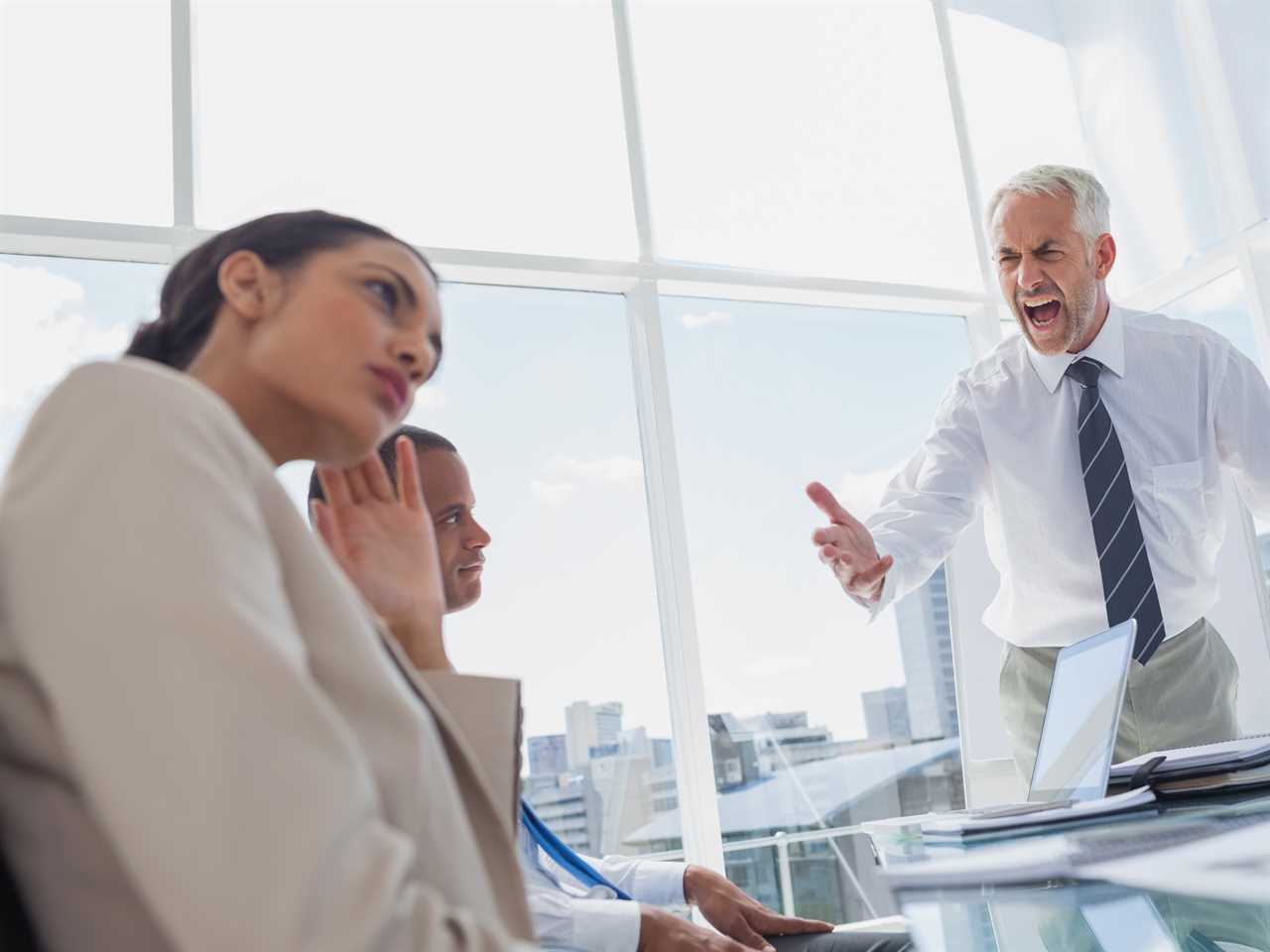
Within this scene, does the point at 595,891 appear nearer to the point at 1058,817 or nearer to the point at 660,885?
the point at 660,885

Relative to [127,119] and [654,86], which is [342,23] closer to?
[127,119]

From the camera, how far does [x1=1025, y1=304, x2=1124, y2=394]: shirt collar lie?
8.38 feet

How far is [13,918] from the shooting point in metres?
0.66

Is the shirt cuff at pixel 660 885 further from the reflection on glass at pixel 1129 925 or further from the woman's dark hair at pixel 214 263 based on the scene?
the woman's dark hair at pixel 214 263

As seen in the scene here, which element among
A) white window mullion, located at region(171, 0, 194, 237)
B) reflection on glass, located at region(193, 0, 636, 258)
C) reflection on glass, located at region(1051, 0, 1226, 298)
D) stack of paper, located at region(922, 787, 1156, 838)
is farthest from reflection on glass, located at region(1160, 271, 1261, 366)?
white window mullion, located at region(171, 0, 194, 237)

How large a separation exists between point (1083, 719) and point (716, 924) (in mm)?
745

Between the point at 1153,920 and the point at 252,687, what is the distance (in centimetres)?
61

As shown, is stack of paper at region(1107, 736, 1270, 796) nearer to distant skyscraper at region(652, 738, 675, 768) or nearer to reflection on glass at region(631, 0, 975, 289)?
distant skyscraper at region(652, 738, 675, 768)

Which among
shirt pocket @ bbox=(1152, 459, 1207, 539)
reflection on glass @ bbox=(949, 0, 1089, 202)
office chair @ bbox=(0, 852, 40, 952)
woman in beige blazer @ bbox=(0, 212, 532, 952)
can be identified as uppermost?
reflection on glass @ bbox=(949, 0, 1089, 202)

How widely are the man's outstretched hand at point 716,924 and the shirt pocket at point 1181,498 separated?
1.20 m

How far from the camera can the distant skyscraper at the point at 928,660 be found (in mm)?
3729

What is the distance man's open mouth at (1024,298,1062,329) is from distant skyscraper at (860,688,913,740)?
5.07ft

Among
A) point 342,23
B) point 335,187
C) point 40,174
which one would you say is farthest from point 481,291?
point 40,174

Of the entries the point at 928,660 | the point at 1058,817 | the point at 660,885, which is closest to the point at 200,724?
the point at 1058,817
